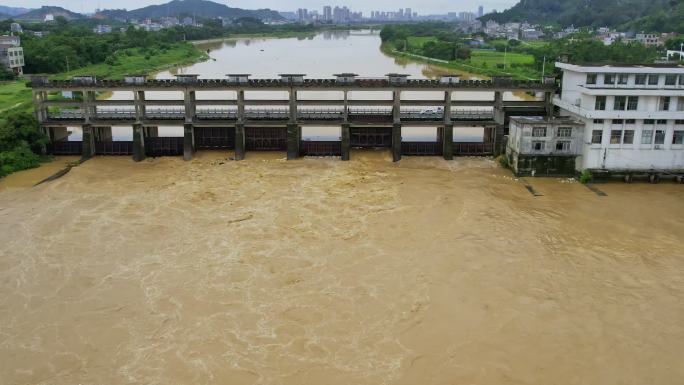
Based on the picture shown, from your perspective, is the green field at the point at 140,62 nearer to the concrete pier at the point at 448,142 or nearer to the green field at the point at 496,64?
the green field at the point at 496,64

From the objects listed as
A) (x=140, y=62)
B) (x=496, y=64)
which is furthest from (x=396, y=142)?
(x=140, y=62)

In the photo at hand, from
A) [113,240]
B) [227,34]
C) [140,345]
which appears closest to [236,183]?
[113,240]

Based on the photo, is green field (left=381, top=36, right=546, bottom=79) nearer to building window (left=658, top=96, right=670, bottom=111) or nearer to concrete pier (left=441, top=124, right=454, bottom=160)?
concrete pier (left=441, top=124, right=454, bottom=160)

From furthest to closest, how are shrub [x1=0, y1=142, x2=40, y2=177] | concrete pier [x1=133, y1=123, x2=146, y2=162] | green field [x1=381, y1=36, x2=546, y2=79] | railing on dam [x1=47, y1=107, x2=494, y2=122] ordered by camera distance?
green field [x1=381, y1=36, x2=546, y2=79]
railing on dam [x1=47, y1=107, x2=494, y2=122]
concrete pier [x1=133, y1=123, x2=146, y2=162]
shrub [x1=0, y1=142, x2=40, y2=177]

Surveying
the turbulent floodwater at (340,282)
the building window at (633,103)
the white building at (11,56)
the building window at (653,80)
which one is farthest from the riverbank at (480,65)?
the white building at (11,56)

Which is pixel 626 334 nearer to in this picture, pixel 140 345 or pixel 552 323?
pixel 552 323

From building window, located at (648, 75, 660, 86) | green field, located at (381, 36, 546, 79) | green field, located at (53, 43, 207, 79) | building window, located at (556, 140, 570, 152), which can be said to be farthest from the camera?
green field, located at (53, 43, 207, 79)

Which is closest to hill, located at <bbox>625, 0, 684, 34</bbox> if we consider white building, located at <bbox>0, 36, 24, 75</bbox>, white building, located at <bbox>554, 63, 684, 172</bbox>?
white building, located at <bbox>554, 63, 684, 172</bbox>
